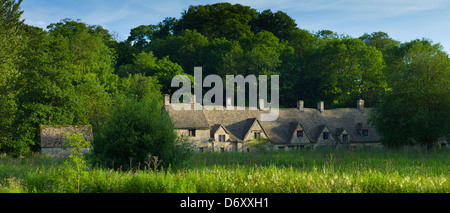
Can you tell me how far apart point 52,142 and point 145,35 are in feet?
170

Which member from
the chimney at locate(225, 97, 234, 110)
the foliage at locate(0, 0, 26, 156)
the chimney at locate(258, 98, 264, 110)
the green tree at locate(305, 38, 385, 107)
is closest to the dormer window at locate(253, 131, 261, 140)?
the chimney at locate(225, 97, 234, 110)

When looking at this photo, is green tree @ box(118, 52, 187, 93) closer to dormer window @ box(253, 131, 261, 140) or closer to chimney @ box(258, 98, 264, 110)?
chimney @ box(258, 98, 264, 110)

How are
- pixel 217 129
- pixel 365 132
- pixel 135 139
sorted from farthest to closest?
pixel 365 132 < pixel 217 129 < pixel 135 139

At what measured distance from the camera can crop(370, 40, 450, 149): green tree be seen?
38594mm

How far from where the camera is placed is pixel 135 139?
21.6m

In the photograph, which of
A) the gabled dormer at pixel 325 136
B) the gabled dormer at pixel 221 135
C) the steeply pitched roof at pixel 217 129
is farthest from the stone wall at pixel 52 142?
the gabled dormer at pixel 325 136

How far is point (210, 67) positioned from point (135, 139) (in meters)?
53.3

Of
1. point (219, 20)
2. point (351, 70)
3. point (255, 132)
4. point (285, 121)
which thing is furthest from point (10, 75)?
point (351, 70)

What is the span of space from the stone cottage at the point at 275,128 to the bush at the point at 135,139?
29.4 meters

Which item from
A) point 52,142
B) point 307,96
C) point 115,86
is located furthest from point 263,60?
point 52,142

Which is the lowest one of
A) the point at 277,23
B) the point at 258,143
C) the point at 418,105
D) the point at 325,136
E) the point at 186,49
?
the point at 258,143

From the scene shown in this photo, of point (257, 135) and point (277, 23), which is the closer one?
point (257, 135)

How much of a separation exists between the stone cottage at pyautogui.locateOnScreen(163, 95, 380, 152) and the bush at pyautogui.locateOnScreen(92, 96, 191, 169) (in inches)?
1159

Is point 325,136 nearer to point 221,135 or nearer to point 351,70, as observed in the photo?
point 221,135
